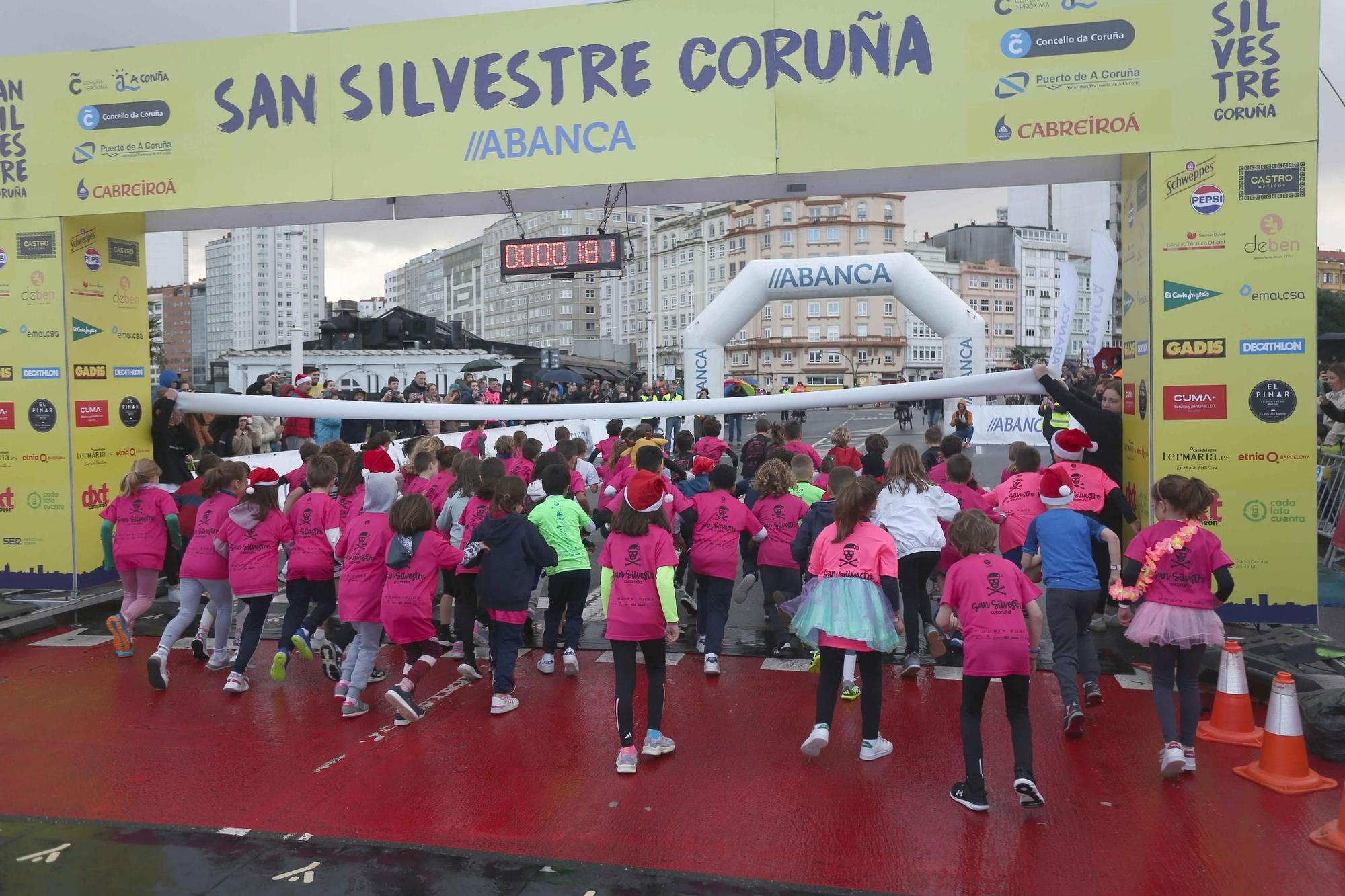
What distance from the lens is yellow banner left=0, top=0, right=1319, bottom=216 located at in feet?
24.2

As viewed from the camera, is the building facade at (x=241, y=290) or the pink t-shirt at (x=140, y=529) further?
the building facade at (x=241, y=290)

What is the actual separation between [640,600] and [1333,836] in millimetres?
3628

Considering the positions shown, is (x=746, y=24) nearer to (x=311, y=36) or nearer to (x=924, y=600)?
(x=311, y=36)

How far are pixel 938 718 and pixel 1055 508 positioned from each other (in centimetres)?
162

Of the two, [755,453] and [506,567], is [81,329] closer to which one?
[506,567]


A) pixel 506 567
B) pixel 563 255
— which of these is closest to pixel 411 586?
pixel 506 567

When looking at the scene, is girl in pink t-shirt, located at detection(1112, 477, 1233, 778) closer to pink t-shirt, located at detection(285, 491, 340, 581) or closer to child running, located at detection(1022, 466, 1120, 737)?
child running, located at detection(1022, 466, 1120, 737)

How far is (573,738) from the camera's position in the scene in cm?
615

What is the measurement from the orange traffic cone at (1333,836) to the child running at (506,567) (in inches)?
178

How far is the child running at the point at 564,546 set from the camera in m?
7.04

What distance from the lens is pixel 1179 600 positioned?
5309 mm

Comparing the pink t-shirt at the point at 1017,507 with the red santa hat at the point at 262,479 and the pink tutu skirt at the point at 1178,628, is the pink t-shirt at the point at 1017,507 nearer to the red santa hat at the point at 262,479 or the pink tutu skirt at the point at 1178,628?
the pink tutu skirt at the point at 1178,628

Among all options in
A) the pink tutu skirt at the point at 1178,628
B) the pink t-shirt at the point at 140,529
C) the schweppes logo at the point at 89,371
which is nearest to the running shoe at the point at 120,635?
the pink t-shirt at the point at 140,529

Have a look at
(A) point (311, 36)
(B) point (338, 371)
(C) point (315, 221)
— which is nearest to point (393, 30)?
(A) point (311, 36)
